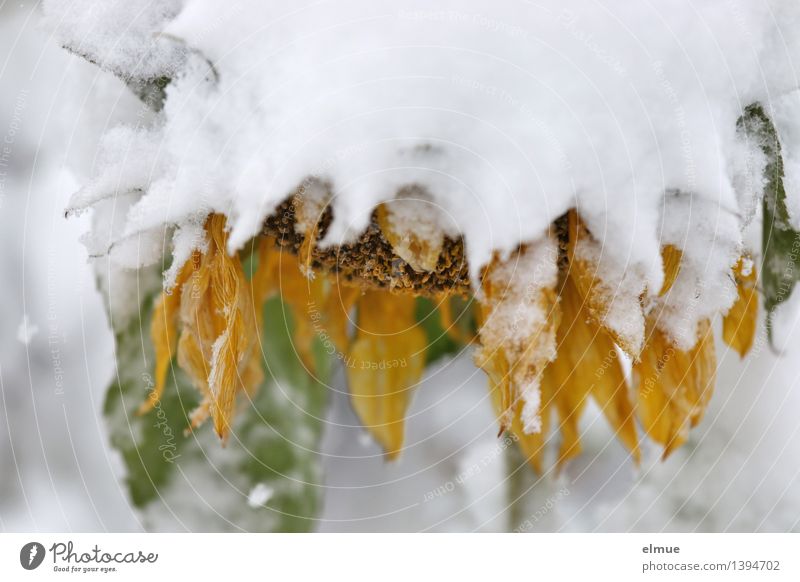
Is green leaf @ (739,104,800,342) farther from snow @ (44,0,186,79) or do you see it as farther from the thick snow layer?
snow @ (44,0,186,79)

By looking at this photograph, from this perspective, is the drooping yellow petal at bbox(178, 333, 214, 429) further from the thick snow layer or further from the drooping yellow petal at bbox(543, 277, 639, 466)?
the drooping yellow petal at bbox(543, 277, 639, 466)

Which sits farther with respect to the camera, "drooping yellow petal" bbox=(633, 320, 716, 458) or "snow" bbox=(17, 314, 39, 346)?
"snow" bbox=(17, 314, 39, 346)

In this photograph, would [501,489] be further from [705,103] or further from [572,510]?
[705,103]

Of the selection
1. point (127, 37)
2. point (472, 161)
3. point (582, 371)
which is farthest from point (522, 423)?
point (127, 37)

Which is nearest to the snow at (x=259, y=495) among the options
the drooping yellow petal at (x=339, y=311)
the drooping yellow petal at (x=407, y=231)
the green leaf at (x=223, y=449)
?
the green leaf at (x=223, y=449)

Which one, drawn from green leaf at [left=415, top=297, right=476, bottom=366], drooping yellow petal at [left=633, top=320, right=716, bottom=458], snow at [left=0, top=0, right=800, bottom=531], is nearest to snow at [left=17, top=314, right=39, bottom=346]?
snow at [left=0, top=0, right=800, bottom=531]

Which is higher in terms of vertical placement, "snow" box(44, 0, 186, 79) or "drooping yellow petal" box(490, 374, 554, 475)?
"snow" box(44, 0, 186, 79)

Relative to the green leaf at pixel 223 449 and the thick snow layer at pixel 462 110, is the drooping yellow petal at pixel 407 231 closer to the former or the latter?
the thick snow layer at pixel 462 110

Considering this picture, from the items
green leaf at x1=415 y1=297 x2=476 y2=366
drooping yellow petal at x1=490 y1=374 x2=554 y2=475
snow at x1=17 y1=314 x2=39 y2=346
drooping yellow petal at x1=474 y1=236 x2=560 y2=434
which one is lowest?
drooping yellow petal at x1=490 y1=374 x2=554 y2=475
